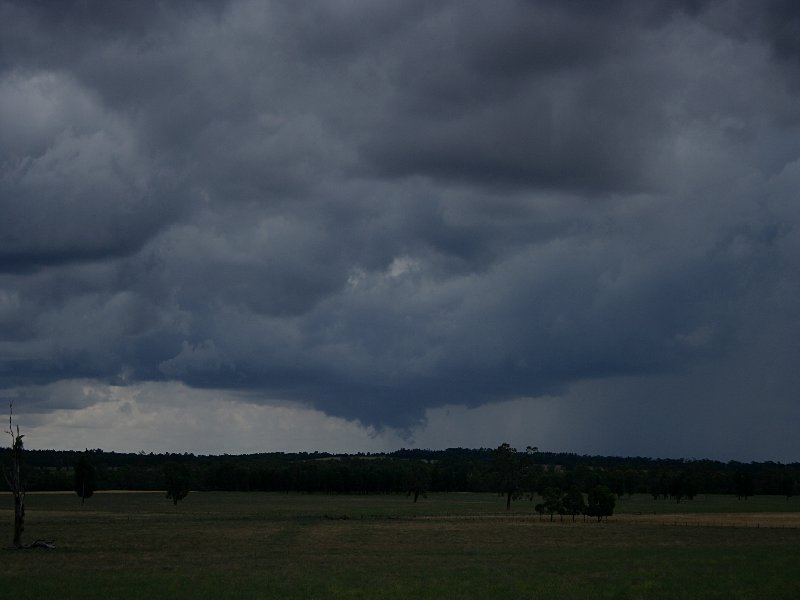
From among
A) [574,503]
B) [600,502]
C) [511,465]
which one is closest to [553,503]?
[574,503]

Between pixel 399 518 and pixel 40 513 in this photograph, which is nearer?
pixel 399 518

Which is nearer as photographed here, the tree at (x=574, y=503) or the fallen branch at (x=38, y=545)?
the fallen branch at (x=38, y=545)

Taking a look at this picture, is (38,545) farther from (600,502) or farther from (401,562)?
(600,502)

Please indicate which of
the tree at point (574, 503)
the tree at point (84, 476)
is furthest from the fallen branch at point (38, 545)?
the tree at point (84, 476)

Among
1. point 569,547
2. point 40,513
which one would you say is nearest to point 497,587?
point 569,547

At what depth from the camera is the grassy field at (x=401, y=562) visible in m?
45.1

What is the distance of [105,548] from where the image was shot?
224 feet

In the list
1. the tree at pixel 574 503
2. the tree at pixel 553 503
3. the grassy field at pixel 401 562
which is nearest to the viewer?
the grassy field at pixel 401 562

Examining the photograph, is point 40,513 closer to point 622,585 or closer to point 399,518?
point 399,518

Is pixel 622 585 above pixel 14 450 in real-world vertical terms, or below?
below

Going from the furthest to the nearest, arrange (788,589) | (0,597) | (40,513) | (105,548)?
1. (40,513)
2. (105,548)
3. (788,589)
4. (0,597)

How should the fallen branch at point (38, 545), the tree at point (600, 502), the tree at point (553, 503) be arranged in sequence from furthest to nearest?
the tree at point (553, 503) → the tree at point (600, 502) → the fallen branch at point (38, 545)

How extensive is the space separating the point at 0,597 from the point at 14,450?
30783 millimetres

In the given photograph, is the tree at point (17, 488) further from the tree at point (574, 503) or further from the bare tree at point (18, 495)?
the tree at point (574, 503)
